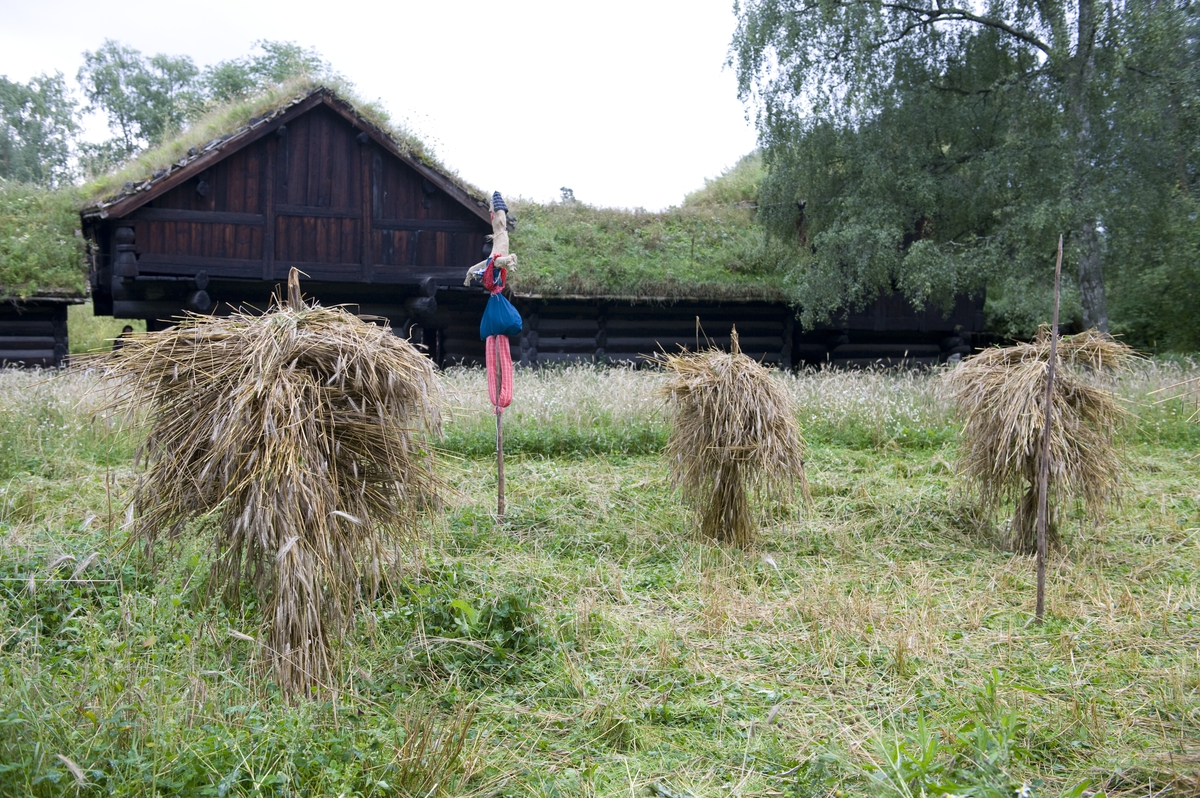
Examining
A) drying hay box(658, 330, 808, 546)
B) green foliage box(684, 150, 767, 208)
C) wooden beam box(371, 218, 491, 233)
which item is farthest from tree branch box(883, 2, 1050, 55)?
drying hay box(658, 330, 808, 546)

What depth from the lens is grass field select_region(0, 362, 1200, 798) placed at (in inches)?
113

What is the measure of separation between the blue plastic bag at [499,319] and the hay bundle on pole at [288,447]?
308 centimetres

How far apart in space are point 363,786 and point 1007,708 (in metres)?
2.49

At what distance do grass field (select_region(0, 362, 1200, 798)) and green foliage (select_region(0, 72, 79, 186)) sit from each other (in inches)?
1476

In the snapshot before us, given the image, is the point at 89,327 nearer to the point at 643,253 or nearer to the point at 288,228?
the point at 288,228

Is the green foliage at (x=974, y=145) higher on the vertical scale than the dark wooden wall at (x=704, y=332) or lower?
higher

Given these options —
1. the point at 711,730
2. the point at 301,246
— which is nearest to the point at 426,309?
the point at 301,246

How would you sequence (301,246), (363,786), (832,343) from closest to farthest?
(363,786), (301,246), (832,343)

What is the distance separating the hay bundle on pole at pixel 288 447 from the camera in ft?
10.9

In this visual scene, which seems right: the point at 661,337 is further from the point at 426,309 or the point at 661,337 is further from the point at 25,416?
the point at 25,416

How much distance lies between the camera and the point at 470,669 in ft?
13.1

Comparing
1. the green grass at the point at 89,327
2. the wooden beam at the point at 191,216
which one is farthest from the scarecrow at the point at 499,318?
the green grass at the point at 89,327

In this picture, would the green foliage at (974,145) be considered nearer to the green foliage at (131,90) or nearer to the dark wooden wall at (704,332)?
the dark wooden wall at (704,332)

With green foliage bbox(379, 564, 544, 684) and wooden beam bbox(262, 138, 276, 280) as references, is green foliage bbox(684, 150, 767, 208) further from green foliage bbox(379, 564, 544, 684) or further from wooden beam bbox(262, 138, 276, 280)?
green foliage bbox(379, 564, 544, 684)
